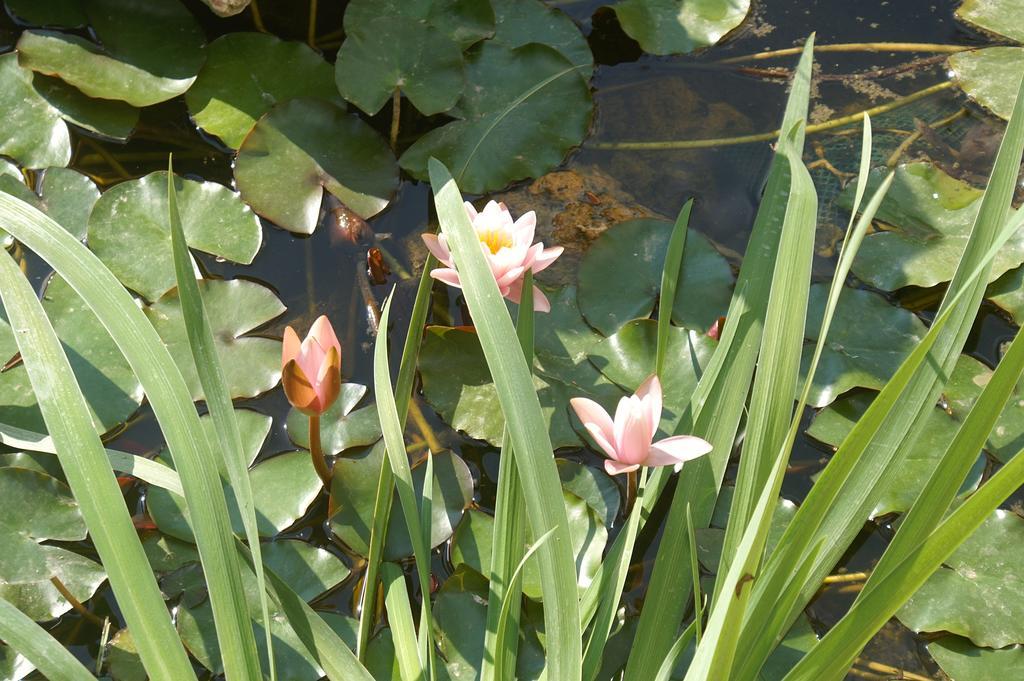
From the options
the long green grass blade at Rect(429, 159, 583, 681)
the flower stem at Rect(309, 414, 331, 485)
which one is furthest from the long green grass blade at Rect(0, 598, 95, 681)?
the long green grass blade at Rect(429, 159, 583, 681)

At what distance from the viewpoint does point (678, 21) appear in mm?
2137

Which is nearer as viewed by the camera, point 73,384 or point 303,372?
point 73,384

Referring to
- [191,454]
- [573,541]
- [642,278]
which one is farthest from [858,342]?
[191,454]

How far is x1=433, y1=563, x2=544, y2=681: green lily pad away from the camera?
1.32m

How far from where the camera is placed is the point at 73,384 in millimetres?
1065

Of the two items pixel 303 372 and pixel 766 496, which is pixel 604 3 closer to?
pixel 303 372

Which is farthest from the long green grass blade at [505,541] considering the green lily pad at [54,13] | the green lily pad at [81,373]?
the green lily pad at [54,13]

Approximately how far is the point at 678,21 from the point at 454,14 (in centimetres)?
57

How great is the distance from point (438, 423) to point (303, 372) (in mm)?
409

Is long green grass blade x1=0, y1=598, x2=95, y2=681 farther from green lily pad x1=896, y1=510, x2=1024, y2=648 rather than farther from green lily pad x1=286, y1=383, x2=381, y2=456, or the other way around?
green lily pad x1=896, y1=510, x2=1024, y2=648

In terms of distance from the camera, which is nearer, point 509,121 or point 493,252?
point 493,252

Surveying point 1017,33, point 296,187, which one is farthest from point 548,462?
point 1017,33

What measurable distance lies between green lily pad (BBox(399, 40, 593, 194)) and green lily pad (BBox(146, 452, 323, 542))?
0.73 m

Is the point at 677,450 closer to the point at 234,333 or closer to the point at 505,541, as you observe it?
the point at 505,541
